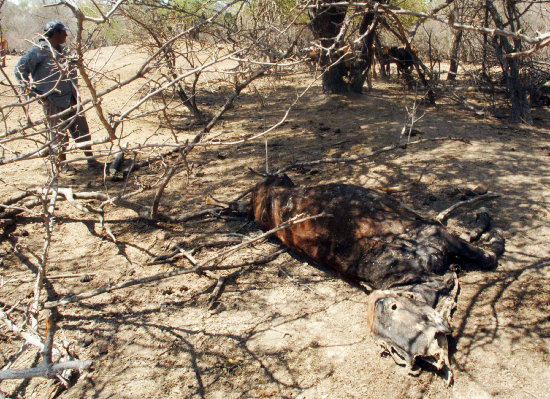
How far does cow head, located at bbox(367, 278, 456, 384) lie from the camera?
7.70 feet

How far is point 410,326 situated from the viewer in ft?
8.01

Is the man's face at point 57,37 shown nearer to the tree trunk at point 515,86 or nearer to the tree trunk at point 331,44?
the tree trunk at point 331,44

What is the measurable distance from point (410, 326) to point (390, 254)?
0.64 meters

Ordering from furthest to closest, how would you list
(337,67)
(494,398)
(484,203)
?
(337,67)
(484,203)
(494,398)

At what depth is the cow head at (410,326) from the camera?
7.70 feet

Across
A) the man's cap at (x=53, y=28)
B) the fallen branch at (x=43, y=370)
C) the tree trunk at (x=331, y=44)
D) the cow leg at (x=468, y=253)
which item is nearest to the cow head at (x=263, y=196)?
the cow leg at (x=468, y=253)

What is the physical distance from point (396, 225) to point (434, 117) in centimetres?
422

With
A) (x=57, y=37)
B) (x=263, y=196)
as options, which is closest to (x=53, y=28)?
(x=57, y=37)

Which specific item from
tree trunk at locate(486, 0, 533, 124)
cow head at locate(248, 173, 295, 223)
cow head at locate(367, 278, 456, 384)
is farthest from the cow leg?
tree trunk at locate(486, 0, 533, 124)

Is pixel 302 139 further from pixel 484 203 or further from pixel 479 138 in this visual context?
pixel 484 203

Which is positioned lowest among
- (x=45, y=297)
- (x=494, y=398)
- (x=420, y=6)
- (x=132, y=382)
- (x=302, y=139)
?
(x=494, y=398)

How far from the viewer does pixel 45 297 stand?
126 inches

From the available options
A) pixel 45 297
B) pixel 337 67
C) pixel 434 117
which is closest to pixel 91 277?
pixel 45 297

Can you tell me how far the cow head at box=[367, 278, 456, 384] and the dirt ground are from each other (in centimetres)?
9
